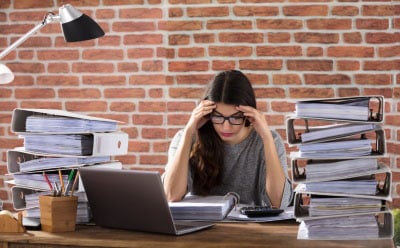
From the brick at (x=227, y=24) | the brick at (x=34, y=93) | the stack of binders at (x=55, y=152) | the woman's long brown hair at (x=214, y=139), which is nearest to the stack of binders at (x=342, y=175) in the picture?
the stack of binders at (x=55, y=152)

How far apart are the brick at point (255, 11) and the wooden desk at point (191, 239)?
1.63 meters

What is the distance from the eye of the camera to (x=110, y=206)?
6.52 feet

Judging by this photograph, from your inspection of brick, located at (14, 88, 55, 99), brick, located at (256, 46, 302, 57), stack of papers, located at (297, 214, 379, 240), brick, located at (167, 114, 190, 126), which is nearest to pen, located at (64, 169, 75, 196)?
stack of papers, located at (297, 214, 379, 240)

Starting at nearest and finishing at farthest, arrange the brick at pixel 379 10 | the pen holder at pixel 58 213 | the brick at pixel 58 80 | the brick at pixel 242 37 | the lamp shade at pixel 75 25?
the pen holder at pixel 58 213
the lamp shade at pixel 75 25
the brick at pixel 379 10
the brick at pixel 242 37
the brick at pixel 58 80

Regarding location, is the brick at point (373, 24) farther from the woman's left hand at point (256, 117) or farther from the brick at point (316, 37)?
the woman's left hand at point (256, 117)

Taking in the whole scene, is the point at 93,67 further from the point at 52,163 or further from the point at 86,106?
the point at 52,163

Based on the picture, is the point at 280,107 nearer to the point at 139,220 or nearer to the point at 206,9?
the point at 206,9

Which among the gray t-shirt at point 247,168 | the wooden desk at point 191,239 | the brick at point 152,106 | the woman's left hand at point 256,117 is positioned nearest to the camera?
the wooden desk at point 191,239

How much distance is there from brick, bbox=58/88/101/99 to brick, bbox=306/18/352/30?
113 cm

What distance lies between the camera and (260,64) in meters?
3.44

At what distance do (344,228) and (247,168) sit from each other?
957 millimetres

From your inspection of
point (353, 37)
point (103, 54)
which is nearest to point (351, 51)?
point (353, 37)

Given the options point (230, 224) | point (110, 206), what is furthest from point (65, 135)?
point (230, 224)

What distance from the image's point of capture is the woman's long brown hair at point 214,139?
2578 millimetres
